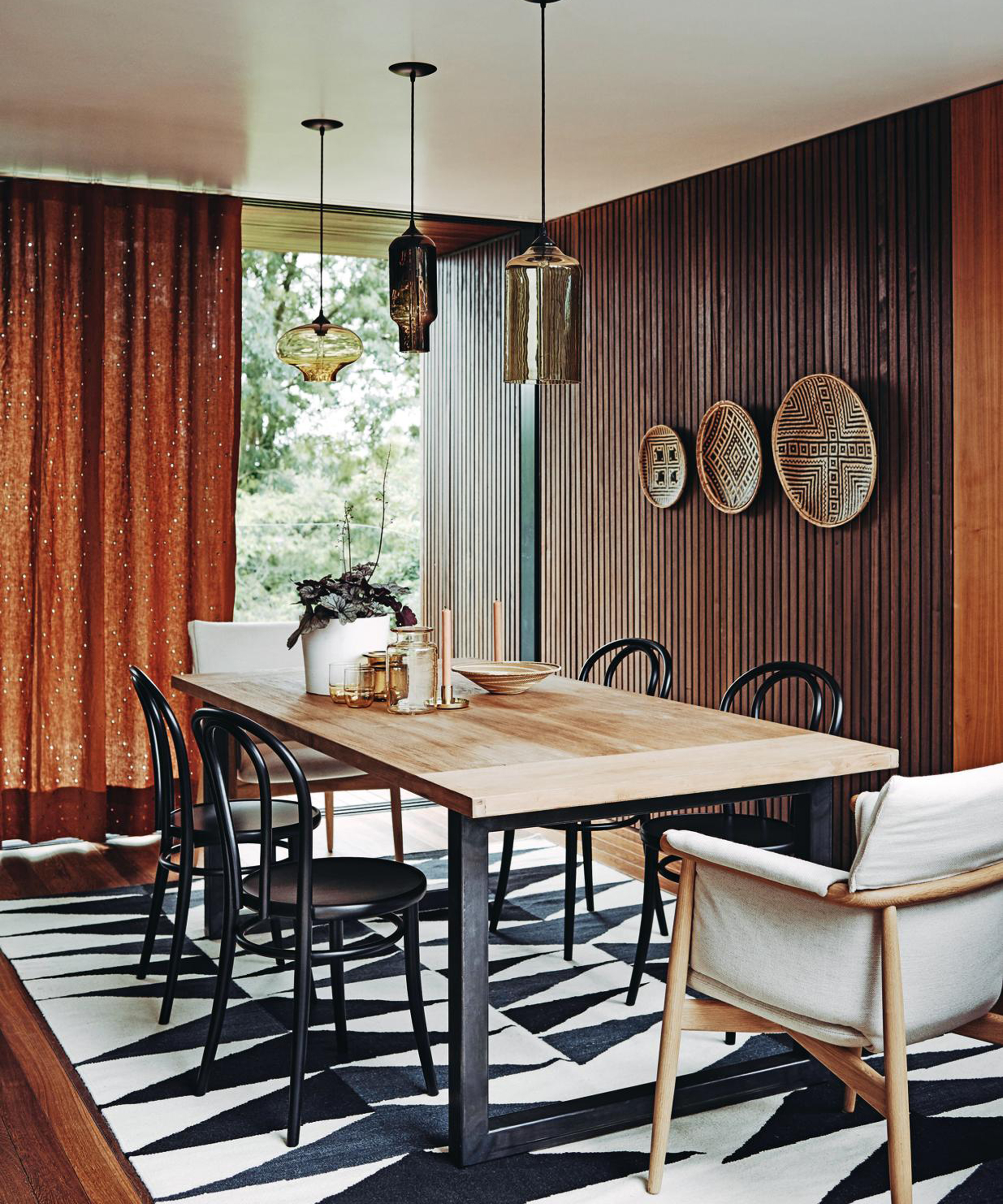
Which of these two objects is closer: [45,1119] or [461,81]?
[45,1119]

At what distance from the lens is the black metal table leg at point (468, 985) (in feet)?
8.68

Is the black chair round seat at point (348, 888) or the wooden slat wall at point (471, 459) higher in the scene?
the wooden slat wall at point (471, 459)

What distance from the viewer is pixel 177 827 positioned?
3682mm

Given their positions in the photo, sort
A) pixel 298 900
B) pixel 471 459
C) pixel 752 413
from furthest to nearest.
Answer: pixel 471 459, pixel 752 413, pixel 298 900

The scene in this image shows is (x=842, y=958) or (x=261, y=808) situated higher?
(x=261, y=808)

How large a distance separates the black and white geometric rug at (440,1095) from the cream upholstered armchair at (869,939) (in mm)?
243

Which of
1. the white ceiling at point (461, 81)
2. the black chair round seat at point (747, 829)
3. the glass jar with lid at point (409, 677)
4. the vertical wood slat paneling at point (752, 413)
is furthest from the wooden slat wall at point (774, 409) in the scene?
the glass jar with lid at point (409, 677)

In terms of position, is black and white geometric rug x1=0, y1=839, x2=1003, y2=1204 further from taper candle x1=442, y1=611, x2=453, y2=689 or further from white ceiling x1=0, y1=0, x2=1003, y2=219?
white ceiling x1=0, y1=0, x2=1003, y2=219

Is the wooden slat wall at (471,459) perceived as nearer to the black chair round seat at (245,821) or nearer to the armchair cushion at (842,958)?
the black chair round seat at (245,821)

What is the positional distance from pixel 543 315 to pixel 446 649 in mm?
952

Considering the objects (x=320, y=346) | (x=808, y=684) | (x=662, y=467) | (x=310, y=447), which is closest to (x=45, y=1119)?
(x=808, y=684)

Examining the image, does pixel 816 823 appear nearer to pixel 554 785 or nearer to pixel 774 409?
pixel 554 785

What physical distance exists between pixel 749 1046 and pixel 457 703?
1157 mm

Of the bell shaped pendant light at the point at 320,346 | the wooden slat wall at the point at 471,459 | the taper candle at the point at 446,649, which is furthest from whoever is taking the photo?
the wooden slat wall at the point at 471,459
